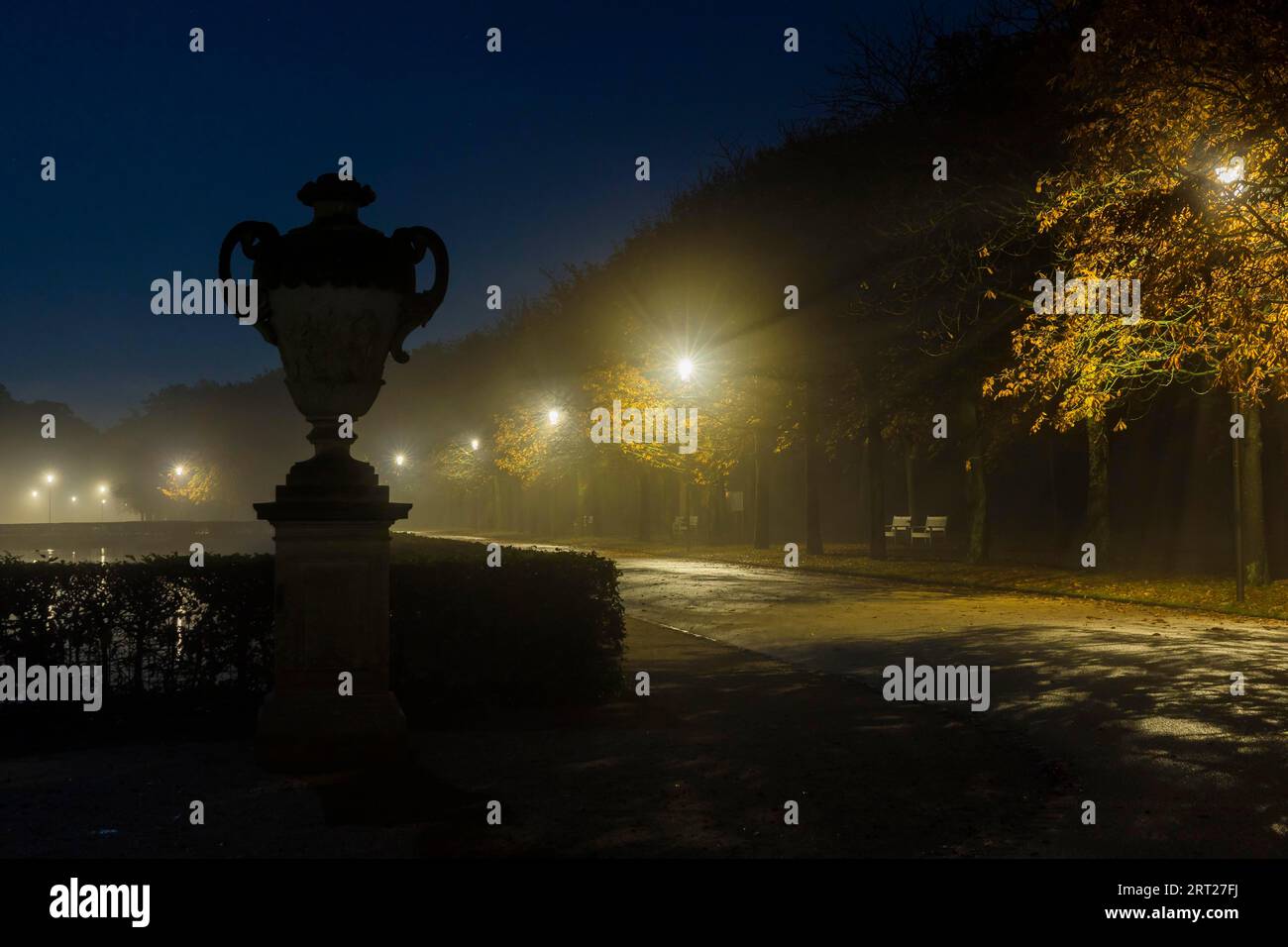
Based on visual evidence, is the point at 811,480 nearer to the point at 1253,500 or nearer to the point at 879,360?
the point at 879,360

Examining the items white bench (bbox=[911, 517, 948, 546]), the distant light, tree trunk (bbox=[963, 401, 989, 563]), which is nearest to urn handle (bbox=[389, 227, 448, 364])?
the distant light

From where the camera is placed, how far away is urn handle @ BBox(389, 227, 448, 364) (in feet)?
28.7

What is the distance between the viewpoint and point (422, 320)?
29.1 feet

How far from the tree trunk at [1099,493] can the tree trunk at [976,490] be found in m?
2.97

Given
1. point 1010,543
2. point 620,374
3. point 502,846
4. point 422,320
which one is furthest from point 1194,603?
point 620,374

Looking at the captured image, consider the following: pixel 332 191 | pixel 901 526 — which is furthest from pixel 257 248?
pixel 901 526

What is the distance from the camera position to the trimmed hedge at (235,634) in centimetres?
984

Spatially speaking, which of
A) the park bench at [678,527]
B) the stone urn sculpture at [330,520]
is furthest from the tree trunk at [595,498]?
the stone urn sculpture at [330,520]

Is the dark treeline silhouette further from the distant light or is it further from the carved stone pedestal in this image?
the carved stone pedestal

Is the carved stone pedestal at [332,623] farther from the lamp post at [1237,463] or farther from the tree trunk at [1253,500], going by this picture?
the tree trunk at [1253,500]

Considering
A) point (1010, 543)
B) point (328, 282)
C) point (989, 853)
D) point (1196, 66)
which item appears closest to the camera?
point (989, 853)

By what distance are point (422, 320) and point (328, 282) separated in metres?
0.79

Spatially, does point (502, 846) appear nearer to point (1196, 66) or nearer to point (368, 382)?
point (368, 382)
